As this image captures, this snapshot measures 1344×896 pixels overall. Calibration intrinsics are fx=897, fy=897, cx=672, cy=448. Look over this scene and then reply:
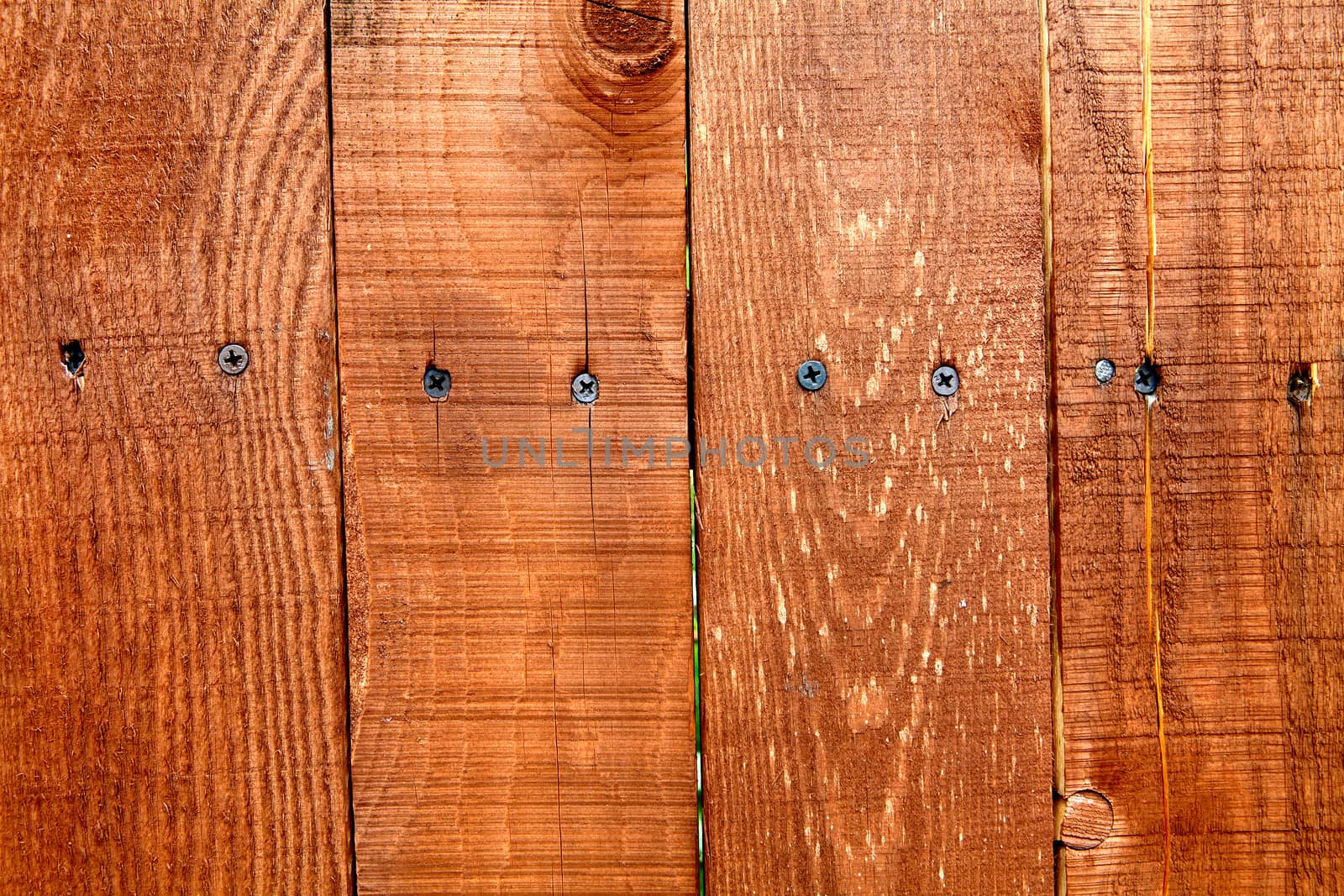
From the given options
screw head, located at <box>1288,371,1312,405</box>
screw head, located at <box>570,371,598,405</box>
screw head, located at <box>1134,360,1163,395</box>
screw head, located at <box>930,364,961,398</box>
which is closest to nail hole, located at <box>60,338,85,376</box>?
screw head, located at <box>570,371,598,405</box>

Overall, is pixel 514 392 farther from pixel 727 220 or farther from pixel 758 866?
pixel 758 866

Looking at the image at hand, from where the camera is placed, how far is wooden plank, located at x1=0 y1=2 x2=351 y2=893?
1.15 metres

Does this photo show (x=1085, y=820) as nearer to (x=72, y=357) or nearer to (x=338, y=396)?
(x=338, y=396)

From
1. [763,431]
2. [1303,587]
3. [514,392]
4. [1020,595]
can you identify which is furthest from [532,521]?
[1303,587]

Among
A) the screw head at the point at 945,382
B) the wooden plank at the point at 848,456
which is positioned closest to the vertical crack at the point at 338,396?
the wooden plank at the point at 848,456

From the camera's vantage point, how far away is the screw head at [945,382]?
45.3 inches

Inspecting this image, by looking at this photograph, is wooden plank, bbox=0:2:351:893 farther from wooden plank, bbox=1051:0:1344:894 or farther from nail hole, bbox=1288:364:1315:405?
nail hole, bbox=1288:364:1315:405

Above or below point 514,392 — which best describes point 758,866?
below

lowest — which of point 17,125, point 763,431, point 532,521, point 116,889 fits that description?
point 116,889

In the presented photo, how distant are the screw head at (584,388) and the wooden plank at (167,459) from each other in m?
0.32

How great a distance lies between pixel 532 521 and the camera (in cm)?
116

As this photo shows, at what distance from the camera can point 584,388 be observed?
1158 mm

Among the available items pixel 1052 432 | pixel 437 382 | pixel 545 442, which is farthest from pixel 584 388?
pixel 1052 432

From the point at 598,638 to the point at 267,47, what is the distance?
0.87 meters
